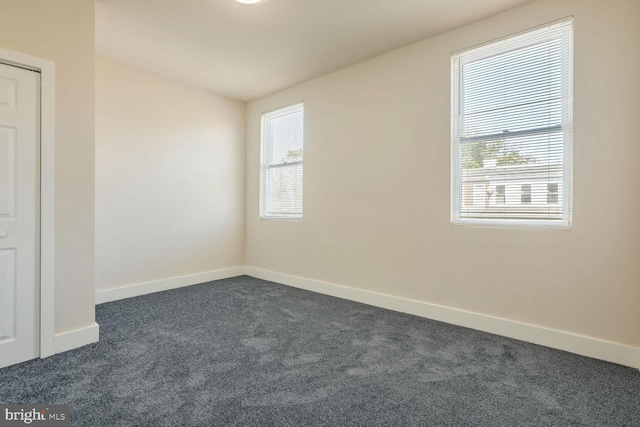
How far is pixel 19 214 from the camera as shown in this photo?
2211mm

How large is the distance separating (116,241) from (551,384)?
421 centimetres

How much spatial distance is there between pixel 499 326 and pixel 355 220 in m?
1.74

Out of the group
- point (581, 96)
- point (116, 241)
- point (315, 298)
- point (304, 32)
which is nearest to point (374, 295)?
point (315, 298)

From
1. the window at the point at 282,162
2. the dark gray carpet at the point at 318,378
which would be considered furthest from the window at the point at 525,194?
the window at the point at 282,162

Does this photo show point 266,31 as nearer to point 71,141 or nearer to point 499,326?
point 71,141

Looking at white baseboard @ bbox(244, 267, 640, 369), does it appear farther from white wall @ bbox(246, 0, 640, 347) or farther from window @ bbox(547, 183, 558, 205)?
window @ bbox(547, 183, 558, 205)

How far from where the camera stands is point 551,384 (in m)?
1.98

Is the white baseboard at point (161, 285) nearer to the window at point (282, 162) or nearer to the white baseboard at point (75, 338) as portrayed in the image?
the window at point (282, 162)

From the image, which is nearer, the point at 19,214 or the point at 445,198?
the point at 19,214

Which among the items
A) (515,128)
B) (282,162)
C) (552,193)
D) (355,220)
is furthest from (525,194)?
(282,162)

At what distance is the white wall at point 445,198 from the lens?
2.27 meters

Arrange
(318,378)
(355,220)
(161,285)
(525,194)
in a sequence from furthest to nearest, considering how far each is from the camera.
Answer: (161,285)
(355,220)
(525,194)
(318,378)

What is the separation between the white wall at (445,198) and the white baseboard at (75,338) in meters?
2.38

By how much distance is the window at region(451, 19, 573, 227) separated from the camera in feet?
8.20
